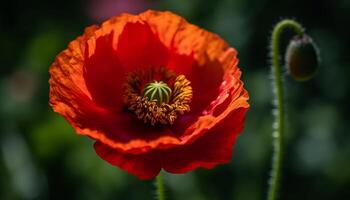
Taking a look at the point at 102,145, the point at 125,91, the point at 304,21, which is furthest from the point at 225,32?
the point at 102,145

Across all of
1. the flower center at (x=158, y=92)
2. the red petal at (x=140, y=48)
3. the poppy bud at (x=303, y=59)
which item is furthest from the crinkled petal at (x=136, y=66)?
the poppy bud at (x=303, y=59)

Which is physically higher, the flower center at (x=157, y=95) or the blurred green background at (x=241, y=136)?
the flower center at (x=157, y=95)

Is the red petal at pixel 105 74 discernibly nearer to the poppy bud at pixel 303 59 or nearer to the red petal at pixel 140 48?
the red petal at pixel 140 48

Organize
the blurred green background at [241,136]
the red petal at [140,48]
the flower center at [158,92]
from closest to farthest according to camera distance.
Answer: the flower center at [158,92]
the red petal at [140,48]
the blurred green background at [241,136]

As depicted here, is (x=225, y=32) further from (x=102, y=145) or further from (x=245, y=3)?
(x=102, y=145)

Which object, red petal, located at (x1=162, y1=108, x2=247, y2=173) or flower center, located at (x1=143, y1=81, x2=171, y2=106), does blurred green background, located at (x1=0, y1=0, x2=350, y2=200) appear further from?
red petal, located at (x1=162, y1=108, x2=247, y2=173)

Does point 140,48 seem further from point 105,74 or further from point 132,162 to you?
point 132,162

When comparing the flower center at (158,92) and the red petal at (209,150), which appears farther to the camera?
the flower center at (158,92)

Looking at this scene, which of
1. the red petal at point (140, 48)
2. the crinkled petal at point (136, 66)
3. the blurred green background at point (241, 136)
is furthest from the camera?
the blurred green background at point (241, 136)
